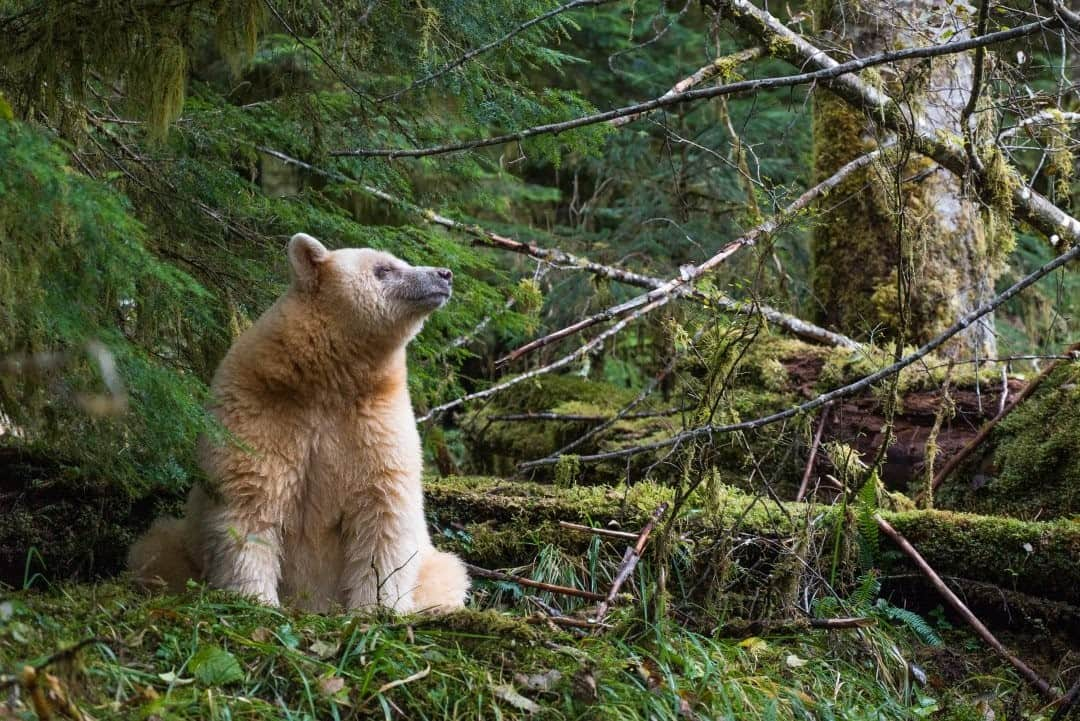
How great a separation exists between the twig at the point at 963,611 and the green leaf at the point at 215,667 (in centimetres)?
351

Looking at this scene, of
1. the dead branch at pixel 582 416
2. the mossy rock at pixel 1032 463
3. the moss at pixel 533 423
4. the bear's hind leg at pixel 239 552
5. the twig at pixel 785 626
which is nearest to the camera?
the twig at pixel 785 626

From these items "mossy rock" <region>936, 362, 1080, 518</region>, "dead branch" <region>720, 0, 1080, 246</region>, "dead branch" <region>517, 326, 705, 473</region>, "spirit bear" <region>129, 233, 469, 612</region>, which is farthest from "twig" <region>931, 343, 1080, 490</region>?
"spirit bear" <region>129, 233, 469, 612</region>

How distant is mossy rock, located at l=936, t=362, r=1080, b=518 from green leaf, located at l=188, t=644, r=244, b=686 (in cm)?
513

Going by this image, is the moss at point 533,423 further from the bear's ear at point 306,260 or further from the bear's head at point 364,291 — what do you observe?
the bear's ear at point 306,260

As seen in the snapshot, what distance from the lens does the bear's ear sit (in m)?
5.34

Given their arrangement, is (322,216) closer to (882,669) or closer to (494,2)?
(494,2)

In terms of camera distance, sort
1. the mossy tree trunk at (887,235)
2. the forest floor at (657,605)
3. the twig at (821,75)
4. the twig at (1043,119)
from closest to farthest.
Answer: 1. the forest floor at (657,605)
2. the twig at (821,75)
3. the twig at (1043,119)
4. the mossy tree trunk at (887,235)

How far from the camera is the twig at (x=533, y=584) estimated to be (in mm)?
5121

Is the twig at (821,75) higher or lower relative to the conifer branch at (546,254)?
higher

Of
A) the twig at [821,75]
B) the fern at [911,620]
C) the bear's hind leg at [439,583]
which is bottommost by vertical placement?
the fern at [911,620]

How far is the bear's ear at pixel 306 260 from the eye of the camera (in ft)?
17.5

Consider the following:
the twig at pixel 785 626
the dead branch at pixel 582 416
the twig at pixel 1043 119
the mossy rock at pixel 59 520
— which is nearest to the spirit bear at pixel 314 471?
the mossy rock at pixel 59 520

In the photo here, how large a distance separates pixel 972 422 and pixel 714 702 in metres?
4.33

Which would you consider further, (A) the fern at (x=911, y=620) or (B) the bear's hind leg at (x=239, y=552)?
(A) the fern at (x=911, y=620)
